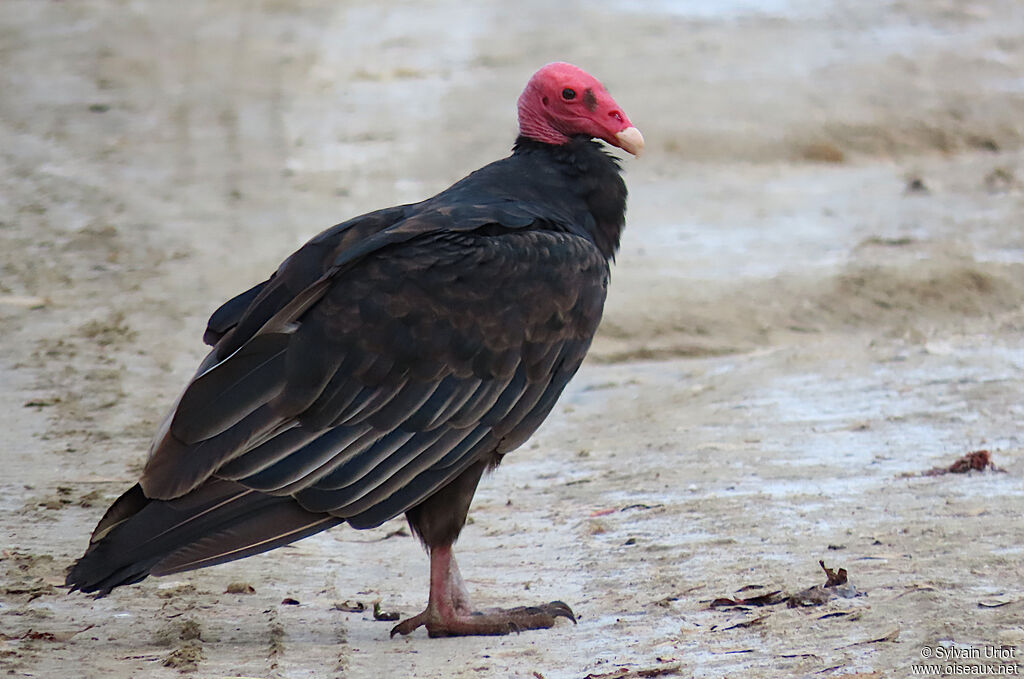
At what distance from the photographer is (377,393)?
3795 millimetres

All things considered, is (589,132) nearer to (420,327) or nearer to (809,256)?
(420,327)

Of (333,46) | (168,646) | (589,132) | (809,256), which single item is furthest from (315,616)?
(333,46)

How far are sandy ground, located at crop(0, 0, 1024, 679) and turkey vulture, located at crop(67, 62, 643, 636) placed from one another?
0.29m

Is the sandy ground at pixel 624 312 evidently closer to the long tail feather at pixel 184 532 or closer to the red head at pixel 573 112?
the long tail feather at pixel 184 532

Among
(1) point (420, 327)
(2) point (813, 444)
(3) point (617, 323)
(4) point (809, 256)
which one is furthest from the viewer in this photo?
(4) point (809, 256)

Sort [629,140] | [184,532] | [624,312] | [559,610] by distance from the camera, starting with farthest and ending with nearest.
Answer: [624,312], [629,140], [559,610], [184,532]

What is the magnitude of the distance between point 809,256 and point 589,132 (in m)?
3.81

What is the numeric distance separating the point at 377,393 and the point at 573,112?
1.31 metres

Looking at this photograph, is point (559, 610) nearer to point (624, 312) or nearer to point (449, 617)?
point (449, 617)

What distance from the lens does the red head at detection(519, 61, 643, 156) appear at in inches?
182

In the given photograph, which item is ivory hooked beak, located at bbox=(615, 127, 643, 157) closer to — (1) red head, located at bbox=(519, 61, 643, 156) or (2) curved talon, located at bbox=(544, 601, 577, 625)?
(1) red head, located at bbox=(519, 61, 643, 156)

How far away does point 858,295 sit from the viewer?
7.34 meters

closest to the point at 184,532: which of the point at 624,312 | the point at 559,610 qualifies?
the point at 559,610

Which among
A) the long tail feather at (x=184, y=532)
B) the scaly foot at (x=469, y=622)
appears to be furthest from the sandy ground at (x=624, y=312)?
the long tail feather at (x=184, y=532)
